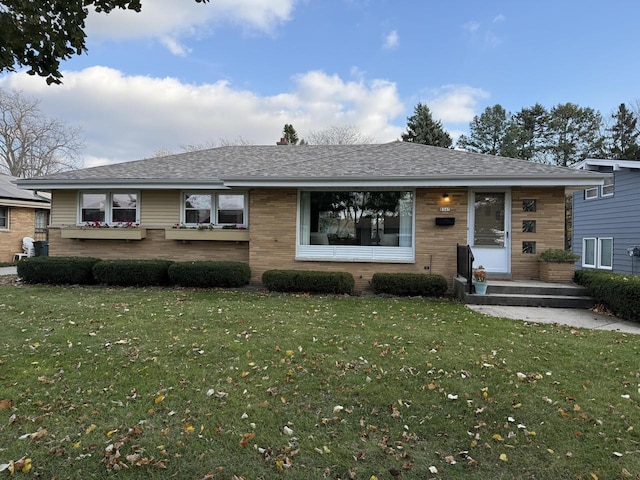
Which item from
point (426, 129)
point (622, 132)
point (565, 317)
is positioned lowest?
point (565, 317)

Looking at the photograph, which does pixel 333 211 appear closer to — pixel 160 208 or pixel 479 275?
pixel 479 275

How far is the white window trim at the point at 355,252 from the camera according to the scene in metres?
9.70

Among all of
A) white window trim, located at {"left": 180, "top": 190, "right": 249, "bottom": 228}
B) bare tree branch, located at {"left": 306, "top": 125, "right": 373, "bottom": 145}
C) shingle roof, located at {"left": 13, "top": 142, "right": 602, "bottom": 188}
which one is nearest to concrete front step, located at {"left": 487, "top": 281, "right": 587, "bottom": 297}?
shingle roof, located at {"left": 13, "top": 142, "right": 602, "bottom": 188}

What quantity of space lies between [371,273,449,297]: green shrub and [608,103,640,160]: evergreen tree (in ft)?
95.5

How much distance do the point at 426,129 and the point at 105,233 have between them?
79.5 feet

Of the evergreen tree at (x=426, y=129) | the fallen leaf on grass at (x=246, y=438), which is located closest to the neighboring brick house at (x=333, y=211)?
the fallen leaf on grass at (x=246, y=438)

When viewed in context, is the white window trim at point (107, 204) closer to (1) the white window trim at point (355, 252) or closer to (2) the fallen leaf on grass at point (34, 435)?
(1) the white window trim at point (355, 252)

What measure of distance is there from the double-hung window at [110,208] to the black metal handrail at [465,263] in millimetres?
9190

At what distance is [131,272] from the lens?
9875mm

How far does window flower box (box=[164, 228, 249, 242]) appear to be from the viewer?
10.6 metres

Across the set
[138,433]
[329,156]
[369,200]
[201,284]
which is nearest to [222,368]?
[138,433]

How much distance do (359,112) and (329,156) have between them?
2188cm

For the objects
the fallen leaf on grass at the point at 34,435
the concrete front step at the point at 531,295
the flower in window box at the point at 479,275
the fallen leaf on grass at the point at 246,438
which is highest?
the flower in window box at the point at 479,275

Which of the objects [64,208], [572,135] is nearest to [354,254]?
[64,208]
